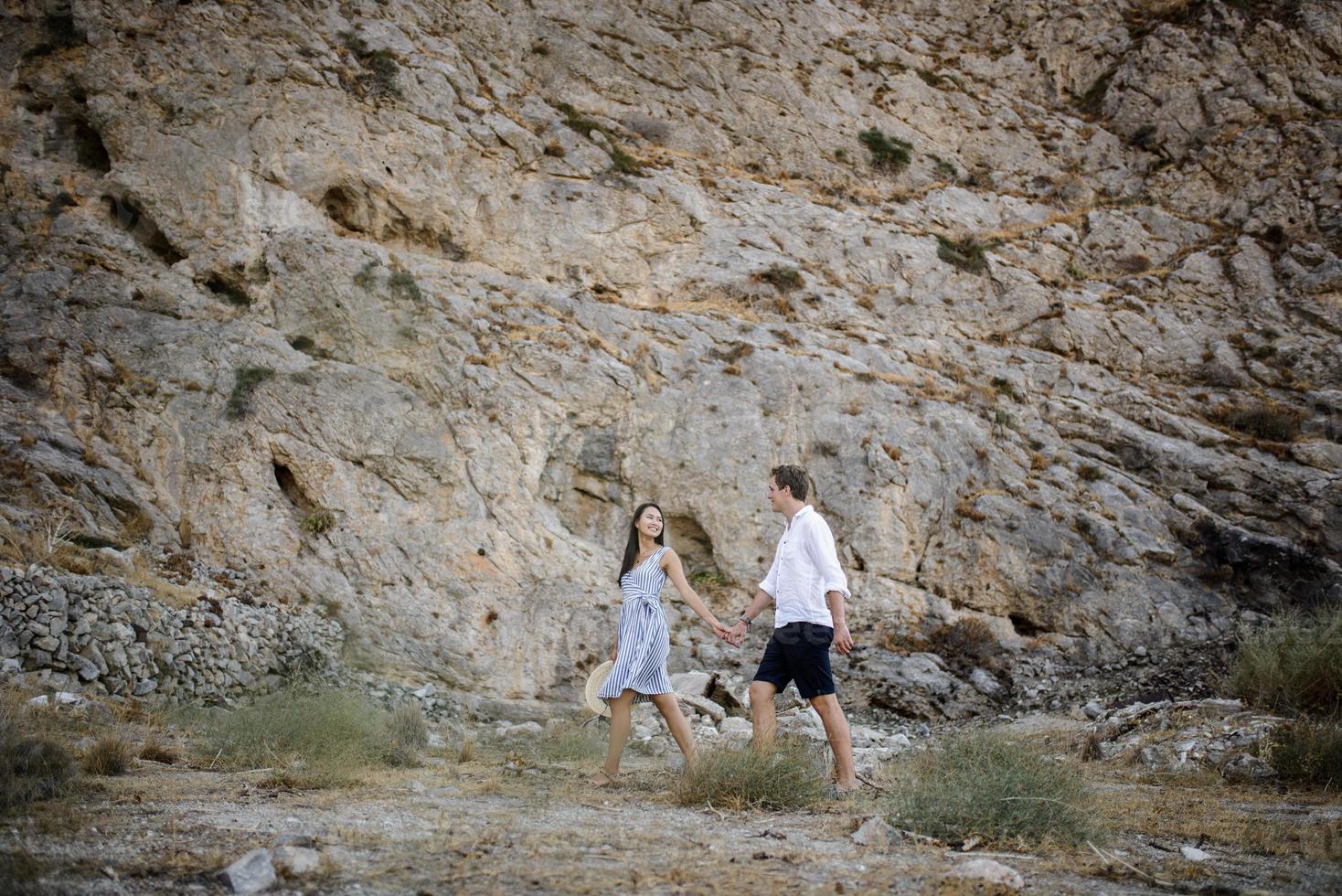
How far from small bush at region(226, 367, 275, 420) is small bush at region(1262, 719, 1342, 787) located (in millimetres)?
12323

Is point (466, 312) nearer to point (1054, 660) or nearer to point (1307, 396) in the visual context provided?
point (1054, 660)

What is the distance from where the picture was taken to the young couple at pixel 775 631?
5766 mm

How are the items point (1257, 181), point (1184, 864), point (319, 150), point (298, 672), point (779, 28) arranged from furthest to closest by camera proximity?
point (779, 28) < point (1257, 181) < point (319, 150) < point (298, 672) < point (1184, 864)

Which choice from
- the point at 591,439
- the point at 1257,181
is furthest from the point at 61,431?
the point at 1257,181

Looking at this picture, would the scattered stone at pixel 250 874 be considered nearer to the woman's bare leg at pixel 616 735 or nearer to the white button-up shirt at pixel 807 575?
the woman's bare leg at pixel 616 735

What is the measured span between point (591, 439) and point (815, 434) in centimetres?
380

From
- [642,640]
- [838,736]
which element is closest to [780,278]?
[642,640]

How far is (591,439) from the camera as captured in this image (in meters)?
14.5

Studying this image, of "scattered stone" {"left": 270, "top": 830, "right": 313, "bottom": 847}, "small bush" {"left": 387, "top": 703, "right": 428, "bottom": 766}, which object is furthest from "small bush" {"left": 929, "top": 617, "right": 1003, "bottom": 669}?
"scattered stone" {"left": 270, "top": 830, "right": 313, "bottom": 847}

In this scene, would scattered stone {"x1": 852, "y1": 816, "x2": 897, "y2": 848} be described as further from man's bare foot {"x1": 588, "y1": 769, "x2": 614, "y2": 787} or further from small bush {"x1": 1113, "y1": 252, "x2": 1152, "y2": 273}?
small bush {"x1": 1113, "y1": 252, "x2": 1152, "y2": 273}

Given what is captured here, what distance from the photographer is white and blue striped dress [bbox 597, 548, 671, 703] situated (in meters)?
6.09

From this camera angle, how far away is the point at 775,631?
5988 mm

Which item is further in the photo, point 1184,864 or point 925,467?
point 925,467

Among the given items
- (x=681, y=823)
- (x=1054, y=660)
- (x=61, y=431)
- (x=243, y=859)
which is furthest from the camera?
(x=1054, y=660)
